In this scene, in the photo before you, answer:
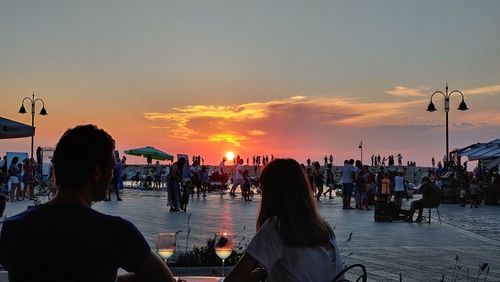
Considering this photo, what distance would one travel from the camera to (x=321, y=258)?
325 cm

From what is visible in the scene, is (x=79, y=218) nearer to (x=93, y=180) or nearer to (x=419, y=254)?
(x=93, y=180)

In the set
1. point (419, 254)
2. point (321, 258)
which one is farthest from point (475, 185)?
point (321, 258)

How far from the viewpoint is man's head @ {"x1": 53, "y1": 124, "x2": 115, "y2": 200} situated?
2441mm

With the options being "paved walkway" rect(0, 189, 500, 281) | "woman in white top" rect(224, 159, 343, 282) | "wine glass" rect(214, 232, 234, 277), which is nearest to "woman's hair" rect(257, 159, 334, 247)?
"woman in white top" rect(224, 159, 343, 282)

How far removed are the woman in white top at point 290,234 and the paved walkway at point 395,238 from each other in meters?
3.09

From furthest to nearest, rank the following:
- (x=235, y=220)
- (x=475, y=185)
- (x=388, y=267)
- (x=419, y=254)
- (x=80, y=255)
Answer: (x=475, y=185), (x=235, y=220), (x=419, y=254), (x=388, y=267), (x=80, y=255)

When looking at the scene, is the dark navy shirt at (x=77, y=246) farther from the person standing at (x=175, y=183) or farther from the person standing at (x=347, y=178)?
the person standing at (x=347, y=178)

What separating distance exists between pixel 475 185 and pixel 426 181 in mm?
9410

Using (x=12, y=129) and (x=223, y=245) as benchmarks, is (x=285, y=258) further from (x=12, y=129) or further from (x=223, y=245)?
(x=12, y=129)

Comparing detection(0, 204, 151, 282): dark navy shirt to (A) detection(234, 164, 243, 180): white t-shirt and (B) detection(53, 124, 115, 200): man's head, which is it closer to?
(B) detection(53, 124, 115, 200): man's head

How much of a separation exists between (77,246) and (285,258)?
1.24 metres

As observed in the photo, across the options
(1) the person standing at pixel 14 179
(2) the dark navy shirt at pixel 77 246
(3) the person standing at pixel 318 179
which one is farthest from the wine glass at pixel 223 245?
(3) the person standing at pixel 318 179

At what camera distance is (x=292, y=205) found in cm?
319

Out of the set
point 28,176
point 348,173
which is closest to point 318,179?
point 348,173
